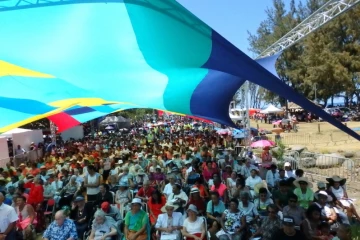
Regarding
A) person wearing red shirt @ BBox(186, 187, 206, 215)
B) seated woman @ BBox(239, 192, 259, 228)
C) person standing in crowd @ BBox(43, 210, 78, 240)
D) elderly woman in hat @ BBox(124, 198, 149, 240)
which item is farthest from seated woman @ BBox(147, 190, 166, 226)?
person standing in crowd @ BBox(43, 210, 78, 240)

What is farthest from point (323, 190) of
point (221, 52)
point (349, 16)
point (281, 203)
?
point (349, 16)

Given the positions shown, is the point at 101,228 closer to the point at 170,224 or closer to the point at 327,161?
the point at 170,224

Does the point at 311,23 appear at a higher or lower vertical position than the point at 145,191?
higher

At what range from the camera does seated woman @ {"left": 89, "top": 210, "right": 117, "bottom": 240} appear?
5.87 metres

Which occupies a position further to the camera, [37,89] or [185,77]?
[37,89]

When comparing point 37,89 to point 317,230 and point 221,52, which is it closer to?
point 221,52

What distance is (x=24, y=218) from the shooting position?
6.78 meters

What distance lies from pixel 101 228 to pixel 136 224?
1.82 feet

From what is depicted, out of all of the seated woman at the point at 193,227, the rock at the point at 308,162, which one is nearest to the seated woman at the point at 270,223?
the seated woman at the point at 193,227

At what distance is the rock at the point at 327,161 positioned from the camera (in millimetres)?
13284

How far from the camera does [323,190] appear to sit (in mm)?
6871

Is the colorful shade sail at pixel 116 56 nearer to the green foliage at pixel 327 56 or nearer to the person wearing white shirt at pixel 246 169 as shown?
the person wearing white shirt at pixel 246 169

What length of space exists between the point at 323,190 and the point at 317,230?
5.21 ft

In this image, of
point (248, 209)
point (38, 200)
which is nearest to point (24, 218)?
point (38, 200)
